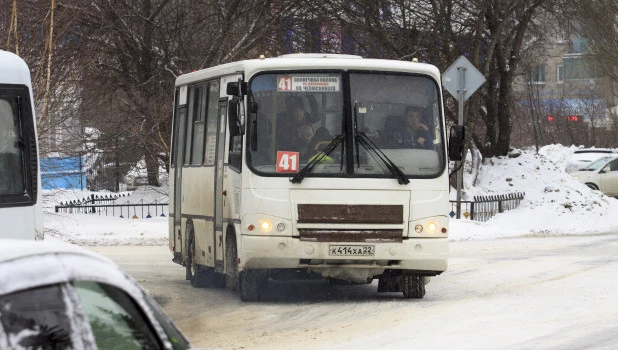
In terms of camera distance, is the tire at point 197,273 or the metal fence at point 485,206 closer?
the tire at point 197,273

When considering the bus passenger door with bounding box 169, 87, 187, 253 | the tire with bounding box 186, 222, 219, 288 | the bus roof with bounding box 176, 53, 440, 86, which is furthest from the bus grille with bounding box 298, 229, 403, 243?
the bus passenger door with bounding box 169, 87, 187, 253

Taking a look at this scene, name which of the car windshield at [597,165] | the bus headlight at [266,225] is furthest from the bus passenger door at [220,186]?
the car windshield at [597,165]

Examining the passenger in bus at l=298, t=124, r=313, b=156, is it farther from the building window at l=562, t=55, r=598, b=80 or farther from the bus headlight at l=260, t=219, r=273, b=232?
the building window at l=562, t=55, r=598, b=80

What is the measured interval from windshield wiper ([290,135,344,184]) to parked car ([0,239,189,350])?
998cm

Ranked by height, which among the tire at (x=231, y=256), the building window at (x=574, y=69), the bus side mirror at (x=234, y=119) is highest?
the building window at (x=574, y=69)

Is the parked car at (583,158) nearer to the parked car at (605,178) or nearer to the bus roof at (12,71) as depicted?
the parked car at (605,178)

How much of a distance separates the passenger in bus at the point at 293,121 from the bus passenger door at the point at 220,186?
3.73 ft

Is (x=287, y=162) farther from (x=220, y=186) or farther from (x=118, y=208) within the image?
(x=118, y=208)

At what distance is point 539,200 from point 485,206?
2.49 metres

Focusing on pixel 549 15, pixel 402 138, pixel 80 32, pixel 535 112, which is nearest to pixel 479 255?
pixel 402 138

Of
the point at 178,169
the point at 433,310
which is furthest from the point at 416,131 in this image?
the point at 178,169

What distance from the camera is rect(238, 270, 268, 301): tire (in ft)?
46.2

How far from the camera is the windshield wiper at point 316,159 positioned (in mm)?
13695

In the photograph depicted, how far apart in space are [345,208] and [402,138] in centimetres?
103
